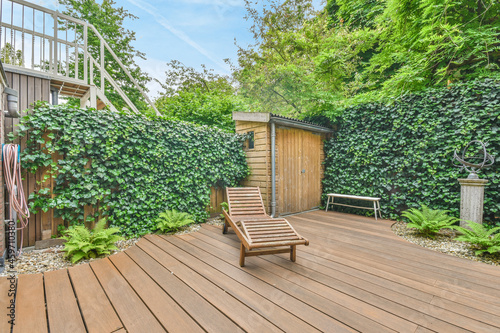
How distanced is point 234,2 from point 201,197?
412 inches

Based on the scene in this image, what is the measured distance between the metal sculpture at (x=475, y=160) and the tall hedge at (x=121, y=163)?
16.0 ft

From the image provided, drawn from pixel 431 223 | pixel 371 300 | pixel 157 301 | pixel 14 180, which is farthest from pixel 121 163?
pixel 431 223

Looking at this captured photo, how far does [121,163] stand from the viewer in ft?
12.1

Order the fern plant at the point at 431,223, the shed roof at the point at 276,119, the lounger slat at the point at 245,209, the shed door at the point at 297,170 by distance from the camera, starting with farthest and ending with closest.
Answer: the shed door at the point at 297,170 < the shed roof at the point at 276,119 < the lounger slat at the point at 245,209 < the fern plant at the point at 431,223

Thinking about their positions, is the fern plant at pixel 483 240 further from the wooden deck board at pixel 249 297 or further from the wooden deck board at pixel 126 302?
the wooden deck board at pixel 126 302

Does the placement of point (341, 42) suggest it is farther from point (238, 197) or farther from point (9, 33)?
point (9, 33)

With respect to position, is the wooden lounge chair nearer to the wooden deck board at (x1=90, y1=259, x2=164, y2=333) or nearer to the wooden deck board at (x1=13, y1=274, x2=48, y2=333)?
the wooden deck board at (x1=90, y1=259, x2=164, y2=333)

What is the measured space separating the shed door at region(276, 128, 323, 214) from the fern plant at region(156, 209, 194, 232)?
233 cm

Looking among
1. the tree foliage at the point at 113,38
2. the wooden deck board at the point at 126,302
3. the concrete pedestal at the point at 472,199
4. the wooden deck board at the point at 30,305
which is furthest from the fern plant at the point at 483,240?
the tree foliage at the point at 113,38

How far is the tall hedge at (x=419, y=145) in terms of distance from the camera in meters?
3.91

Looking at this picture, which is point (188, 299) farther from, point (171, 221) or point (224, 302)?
point (171, 221)

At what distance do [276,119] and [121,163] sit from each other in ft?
10.8

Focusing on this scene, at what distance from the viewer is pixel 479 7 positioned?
5.25m

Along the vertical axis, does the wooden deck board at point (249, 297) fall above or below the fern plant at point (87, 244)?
below
